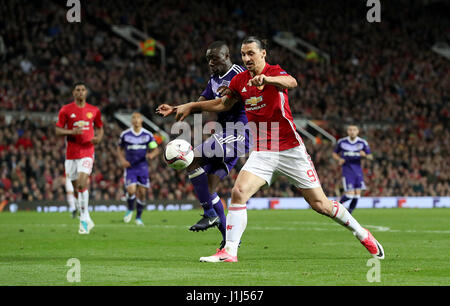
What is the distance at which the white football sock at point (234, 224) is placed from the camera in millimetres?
8453

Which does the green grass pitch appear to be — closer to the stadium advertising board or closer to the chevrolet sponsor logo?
the chevrolet sponsor logo

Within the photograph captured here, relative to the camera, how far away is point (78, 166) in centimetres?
1480

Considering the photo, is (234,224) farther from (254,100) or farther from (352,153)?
(352,153)

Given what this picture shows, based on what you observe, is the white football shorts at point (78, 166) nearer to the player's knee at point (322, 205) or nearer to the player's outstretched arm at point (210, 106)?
the player's outstretched arm at point (210, 106)

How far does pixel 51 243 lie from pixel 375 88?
30.6 metres

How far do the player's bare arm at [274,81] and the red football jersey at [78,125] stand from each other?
23.8 ft

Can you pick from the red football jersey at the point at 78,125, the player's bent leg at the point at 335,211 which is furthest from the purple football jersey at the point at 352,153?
the player's bent leg at the point at 335,211

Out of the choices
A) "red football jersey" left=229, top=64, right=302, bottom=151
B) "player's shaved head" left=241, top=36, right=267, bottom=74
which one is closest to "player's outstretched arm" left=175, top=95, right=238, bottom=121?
"red football jersey" left=229, top=64, right=302, bottom=151

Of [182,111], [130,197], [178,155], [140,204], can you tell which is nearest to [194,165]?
[178,155]

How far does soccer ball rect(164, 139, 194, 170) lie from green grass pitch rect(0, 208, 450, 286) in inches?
45.8

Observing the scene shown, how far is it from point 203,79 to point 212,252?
27.4m

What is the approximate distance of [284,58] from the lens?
1601 inches

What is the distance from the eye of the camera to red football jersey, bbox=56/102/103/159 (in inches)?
583
